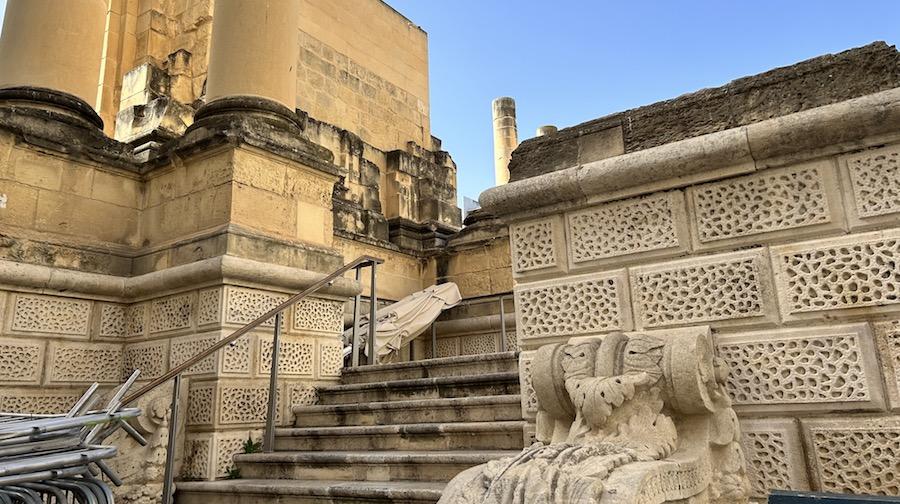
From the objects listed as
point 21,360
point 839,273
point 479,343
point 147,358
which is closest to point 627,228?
point 839,273

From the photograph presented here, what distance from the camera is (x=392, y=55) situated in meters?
14.3

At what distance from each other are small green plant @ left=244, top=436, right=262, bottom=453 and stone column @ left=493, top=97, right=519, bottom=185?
18020 millimetres

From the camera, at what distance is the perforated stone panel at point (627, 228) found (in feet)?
10.7

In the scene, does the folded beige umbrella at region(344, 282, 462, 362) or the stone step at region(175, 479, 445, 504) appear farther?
the folded beige umbrella at region(344, 282, 462, 362)

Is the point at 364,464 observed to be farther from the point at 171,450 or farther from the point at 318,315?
the point at 318,315

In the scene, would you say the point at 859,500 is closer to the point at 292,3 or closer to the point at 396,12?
the point at 292,3

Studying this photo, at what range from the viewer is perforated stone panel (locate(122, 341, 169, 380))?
17.8 feet

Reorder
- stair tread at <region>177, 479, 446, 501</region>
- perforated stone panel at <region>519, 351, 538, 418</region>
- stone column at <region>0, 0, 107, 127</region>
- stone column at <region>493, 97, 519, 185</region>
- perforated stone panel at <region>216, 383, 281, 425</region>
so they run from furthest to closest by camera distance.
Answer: stone column at <region>493, 97, 519, 185</region>
stone column at <region>0, 0, 107, 127</region>
perforated stone panel at <region>216, 383, 281, 425</region>
stair tread at <region>177, 479, 446, 501</region>
perforated stone panel at <region>519, 351, 538, 418</region>

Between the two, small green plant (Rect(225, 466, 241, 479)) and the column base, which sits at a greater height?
the column base

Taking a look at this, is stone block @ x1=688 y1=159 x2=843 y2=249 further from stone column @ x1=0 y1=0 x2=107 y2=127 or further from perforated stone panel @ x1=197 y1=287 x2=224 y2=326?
stone column @ x1=0 y1=0 x2=107 y2=127

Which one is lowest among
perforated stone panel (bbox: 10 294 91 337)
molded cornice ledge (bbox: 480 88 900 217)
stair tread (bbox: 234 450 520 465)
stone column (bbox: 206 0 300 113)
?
stair tread (bbox: 234 450 520 465)

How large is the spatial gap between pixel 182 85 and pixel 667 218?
915 centimetres

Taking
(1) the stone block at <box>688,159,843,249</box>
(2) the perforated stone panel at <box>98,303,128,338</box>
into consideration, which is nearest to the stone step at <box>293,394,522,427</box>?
(2) the perforated stone panel at <box>98,303,128,338</box>

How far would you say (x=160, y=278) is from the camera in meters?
5.49
